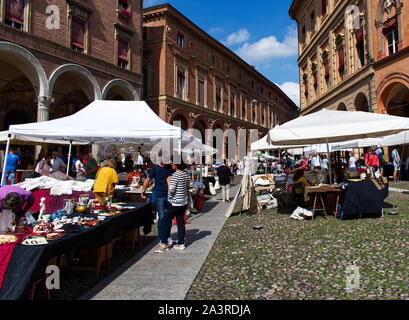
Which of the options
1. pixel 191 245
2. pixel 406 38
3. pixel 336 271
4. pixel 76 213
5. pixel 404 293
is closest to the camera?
pixel 404 293

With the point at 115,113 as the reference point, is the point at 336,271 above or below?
below

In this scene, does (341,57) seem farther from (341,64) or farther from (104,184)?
(104,184)

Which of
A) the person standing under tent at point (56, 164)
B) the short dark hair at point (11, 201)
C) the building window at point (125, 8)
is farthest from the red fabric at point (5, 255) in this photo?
the building window at point (125, 8)

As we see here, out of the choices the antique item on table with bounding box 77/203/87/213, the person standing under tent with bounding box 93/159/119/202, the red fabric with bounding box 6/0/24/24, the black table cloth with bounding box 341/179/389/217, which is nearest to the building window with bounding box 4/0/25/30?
the red fabric with bounding box 6/0/24/24

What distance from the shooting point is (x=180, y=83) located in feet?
91.2

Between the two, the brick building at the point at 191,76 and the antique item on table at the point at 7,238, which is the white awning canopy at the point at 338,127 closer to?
the antique item on table at the point at 7,238

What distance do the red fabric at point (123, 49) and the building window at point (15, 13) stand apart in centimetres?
684

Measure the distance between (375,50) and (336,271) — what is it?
17.3 meters

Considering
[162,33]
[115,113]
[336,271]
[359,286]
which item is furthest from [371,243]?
[162,33]

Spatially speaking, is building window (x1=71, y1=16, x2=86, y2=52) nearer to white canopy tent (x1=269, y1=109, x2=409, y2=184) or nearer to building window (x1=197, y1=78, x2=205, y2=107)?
building window (x1=197, y1=78, x2=205, y2=107)

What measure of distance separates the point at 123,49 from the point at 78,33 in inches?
152

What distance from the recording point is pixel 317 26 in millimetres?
25562

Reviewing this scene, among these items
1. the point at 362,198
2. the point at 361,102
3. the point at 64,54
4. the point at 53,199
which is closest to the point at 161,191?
the point at 53,199

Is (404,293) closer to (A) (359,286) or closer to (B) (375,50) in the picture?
(A) (359,286)
